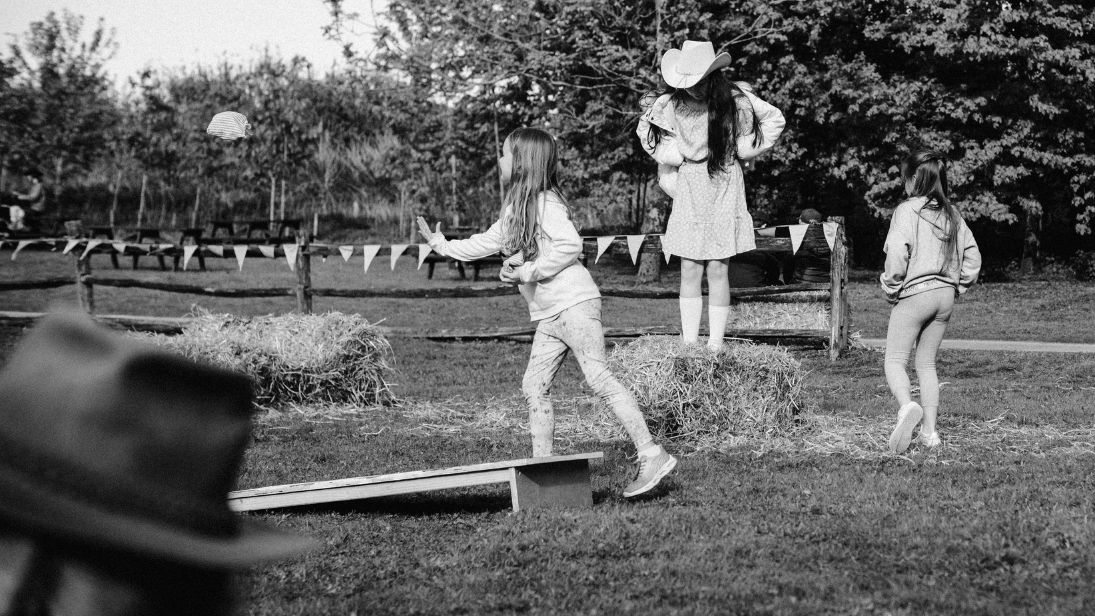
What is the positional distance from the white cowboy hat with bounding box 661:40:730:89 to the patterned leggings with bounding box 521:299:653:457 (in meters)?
2.24

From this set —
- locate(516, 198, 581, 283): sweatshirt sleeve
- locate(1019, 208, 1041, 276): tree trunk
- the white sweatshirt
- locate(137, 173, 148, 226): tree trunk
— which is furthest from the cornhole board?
locate(137, 173, 148, 226): tree trunk

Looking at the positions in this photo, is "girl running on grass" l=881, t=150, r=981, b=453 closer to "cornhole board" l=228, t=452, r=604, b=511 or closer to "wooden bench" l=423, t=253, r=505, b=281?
"cornhole board" l=228, t=452, r=604, b=511

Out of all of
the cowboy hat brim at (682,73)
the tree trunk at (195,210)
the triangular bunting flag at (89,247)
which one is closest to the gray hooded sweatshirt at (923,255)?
the cowboy hat brim at (682,73)

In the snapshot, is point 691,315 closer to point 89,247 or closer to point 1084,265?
point 89,247

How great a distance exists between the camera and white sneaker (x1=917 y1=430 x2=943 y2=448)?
656cm

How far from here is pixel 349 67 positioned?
20500 millimetres

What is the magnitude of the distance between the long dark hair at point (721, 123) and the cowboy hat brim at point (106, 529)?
6.09 metres

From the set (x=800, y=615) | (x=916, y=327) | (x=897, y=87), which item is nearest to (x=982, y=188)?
(x=897, y=87)

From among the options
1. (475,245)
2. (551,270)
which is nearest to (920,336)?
(551,270)

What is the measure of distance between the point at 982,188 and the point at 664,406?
58.3 ft

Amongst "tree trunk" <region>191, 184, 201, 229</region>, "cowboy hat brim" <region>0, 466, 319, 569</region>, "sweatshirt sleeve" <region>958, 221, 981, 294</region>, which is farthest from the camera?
"tree trunk" <region>191, 184, 201, 229</region>

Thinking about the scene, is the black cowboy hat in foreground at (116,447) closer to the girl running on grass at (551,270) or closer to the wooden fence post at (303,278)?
the girl running on grass at (551,270)

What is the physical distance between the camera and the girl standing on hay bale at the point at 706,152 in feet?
23.2

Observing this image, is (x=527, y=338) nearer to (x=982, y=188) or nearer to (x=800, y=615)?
(x=800, y=615)
